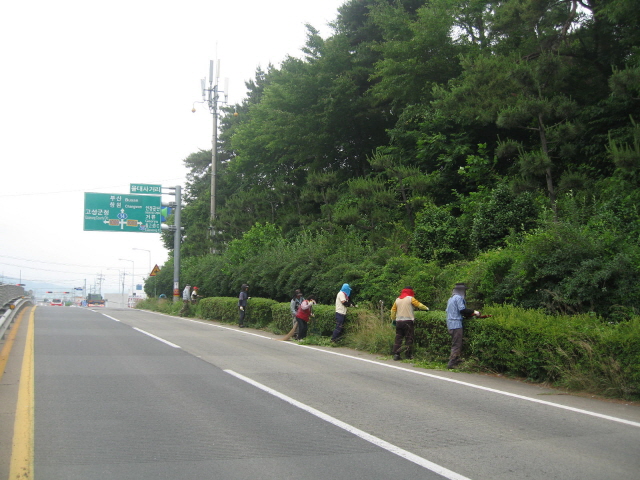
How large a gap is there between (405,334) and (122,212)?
22.0 meters

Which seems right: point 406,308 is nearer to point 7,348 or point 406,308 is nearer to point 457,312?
point 457,312

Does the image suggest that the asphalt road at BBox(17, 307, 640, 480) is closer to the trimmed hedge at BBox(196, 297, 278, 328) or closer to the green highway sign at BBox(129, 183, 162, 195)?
the trimmed hedge at BBox(196, 297, 278, 328)

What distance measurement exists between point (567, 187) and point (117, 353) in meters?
13.5

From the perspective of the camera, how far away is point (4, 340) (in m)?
14.4

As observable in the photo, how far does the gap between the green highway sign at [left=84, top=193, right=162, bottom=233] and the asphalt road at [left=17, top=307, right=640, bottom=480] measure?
64.2 feet

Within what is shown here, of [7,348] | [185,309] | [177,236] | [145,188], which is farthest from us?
[177,236]

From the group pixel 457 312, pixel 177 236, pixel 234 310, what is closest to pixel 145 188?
pixel 177 236

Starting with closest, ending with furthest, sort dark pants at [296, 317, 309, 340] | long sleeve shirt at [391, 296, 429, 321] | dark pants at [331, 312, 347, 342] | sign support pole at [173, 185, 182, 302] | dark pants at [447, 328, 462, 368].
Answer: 1. dark pants at [447, 328, 462, 368]
2. long sleeve shirt at [391, 296, 429, 321]
3. dark pants at [331, 312, 347, 342]
4. dark pants at [296, 317, 309, 340]
5. sign support pole at [173, 185, 182, 302]

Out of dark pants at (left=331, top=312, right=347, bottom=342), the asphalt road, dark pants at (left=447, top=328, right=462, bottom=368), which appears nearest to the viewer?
the asphalt road

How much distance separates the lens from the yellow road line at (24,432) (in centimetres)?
475

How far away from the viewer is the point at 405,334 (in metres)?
12.1

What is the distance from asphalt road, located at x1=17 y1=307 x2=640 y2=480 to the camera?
15.9ft

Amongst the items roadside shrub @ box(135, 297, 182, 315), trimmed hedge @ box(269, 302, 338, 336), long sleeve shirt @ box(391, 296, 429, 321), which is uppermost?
long sleeve shirt @ box(391, 296, 429, 321)

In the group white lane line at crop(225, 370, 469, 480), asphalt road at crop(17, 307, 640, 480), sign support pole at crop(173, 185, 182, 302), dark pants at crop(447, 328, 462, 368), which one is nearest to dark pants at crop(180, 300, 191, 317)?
sign support pole at crop(173, 185, 182, 302)
